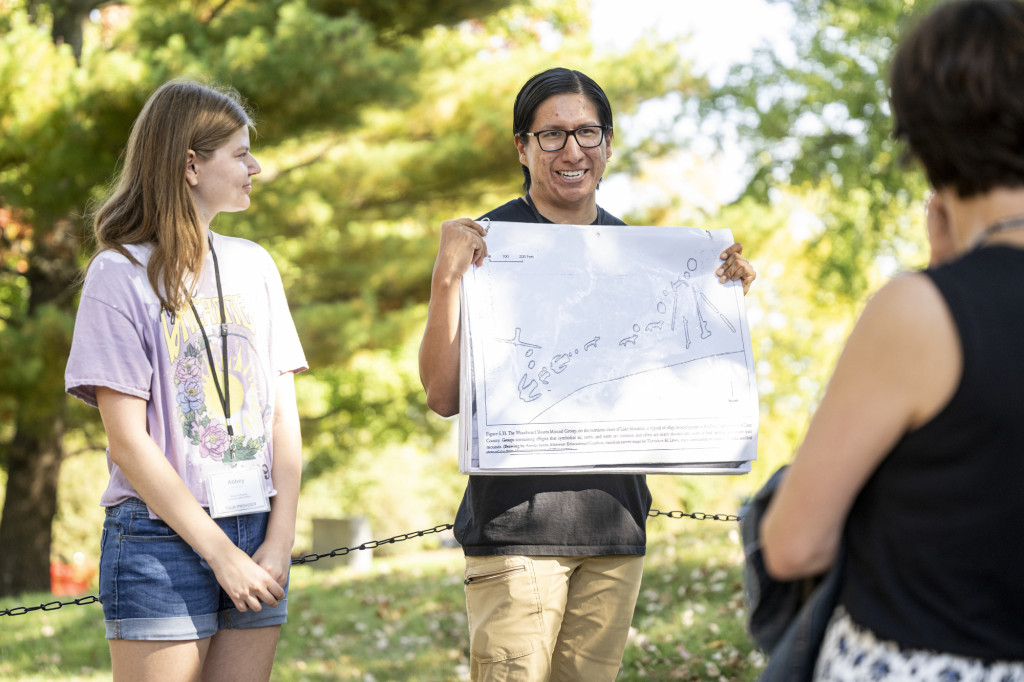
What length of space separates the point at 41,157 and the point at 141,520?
662 centimetres

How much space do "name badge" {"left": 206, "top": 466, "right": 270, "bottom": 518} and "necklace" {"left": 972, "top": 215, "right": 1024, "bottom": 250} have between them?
5.33ft

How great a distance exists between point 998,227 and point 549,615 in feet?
5.10

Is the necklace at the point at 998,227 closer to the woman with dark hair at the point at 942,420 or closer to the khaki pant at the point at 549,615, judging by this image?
the woman with dark hair at the point at 942,420

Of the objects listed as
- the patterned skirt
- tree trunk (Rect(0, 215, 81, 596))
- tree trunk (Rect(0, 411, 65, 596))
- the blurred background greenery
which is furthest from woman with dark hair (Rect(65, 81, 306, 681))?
tree trunk (Rect(0, 411, 65, 596))

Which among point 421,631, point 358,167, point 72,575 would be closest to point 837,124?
point 358,167

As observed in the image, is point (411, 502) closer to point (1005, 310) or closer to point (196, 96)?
point (196, 96)

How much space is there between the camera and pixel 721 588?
6.24m

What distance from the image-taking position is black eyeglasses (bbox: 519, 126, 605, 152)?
2574 mm

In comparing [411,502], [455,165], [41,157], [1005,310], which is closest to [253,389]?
[1005,310]

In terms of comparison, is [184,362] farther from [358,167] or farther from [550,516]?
[358,167]

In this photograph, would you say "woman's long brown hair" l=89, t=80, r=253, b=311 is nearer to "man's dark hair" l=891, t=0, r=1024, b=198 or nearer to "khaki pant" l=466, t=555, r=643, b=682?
"khaki pant" l=466, t=555, r=643, b=682

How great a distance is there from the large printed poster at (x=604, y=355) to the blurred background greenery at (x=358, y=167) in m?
3.11

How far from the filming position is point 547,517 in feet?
8.00

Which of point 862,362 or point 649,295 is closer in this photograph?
point 862,362
